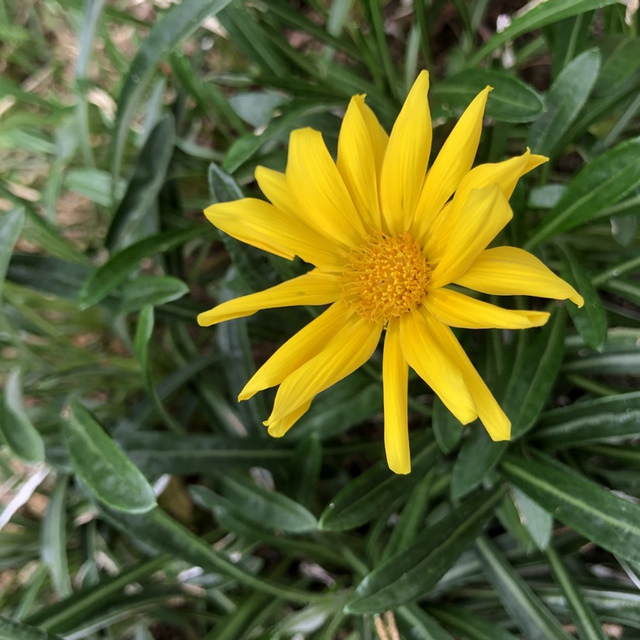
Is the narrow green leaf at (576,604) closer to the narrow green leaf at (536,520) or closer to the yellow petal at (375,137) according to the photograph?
the narrow green leaf at (536,520)

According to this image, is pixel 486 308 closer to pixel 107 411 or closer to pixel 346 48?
pixel 346 48

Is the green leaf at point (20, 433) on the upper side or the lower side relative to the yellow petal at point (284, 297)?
lower

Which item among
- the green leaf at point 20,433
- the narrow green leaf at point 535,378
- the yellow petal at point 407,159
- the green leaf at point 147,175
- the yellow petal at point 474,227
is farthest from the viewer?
the green leaf at point 147,175

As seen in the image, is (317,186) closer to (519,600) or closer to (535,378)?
(535,378)

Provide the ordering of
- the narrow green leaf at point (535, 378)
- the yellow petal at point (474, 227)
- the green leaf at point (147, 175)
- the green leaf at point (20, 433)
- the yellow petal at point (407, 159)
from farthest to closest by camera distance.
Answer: the green leaf at point (147, 175) → the green leaf at point (20, 433) → the narrow green leaf at point (535, 378) → the yellow petal at point (407, 159) → the yellow petal at point (474, 227)

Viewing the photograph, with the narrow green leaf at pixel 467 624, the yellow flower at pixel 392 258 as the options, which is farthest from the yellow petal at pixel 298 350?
the narrow green leaf at pixel 467 624

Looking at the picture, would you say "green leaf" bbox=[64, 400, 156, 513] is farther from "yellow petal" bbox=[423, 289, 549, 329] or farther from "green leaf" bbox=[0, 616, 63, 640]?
"yellow petal" bbox=[423, 289, 549, 329]

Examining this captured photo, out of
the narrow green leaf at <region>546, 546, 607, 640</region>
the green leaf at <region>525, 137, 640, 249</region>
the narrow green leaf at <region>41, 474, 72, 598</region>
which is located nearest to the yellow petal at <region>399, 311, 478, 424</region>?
the green leaf at <region>525, 137, 640, 249</region>
